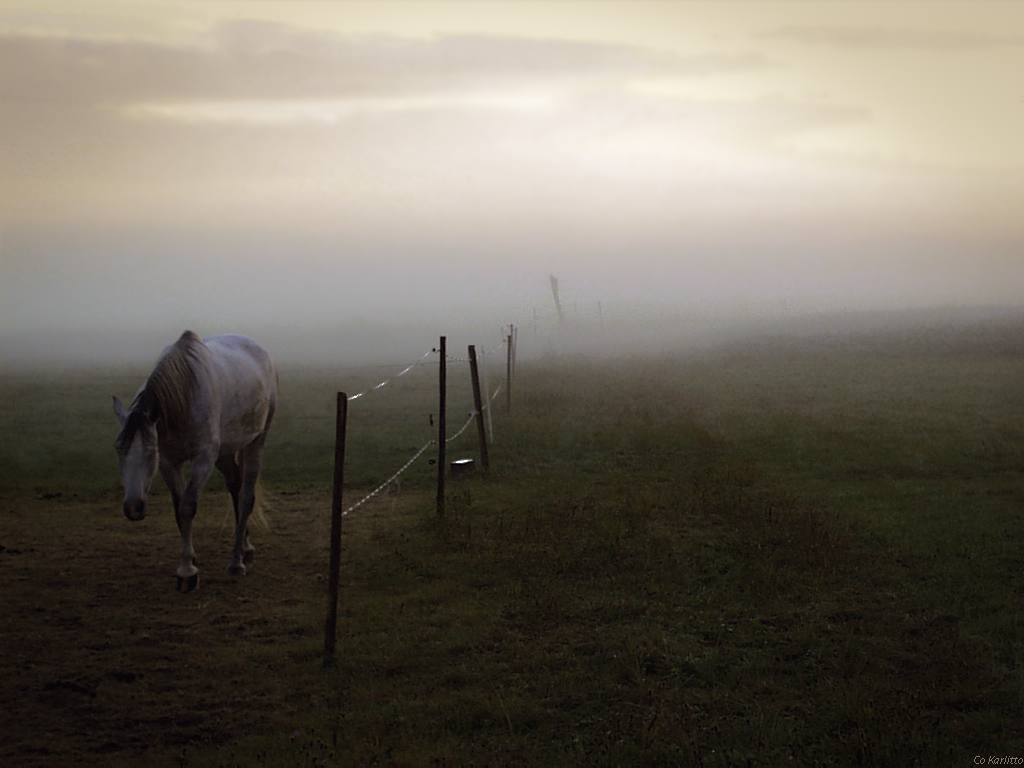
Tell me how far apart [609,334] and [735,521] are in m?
55.1

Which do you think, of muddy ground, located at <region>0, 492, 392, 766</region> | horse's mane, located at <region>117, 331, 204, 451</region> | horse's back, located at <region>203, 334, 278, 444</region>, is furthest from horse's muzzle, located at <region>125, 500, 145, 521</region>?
horse's back, located at <region>203, 334, 278, 444</region>

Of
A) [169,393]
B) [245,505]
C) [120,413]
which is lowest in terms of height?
[245,505]

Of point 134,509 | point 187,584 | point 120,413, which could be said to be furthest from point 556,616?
point 120,413

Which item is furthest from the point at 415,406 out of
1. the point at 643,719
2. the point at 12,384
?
the point at 12,384

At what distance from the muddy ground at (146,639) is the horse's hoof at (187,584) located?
0.08 m

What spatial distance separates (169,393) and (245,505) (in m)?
1.58

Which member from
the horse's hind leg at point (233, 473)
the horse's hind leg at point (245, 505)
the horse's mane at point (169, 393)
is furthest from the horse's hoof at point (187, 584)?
the horse's mane at point (169, 393)

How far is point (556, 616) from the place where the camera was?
5871mm

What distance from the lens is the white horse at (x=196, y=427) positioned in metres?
6.30

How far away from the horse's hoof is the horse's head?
0.82 m

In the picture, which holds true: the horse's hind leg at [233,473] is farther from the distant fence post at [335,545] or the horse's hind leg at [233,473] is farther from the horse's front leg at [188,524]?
the distant fence post at [335,545]

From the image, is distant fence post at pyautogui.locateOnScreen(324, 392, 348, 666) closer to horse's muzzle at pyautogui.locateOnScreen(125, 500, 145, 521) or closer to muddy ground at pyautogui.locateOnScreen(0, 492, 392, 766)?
muddy ground at pyautogui.locateOnScreen(0, 492, 392, 766)

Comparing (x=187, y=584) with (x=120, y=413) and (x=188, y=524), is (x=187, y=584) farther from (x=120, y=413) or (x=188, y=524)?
(x=120, y=413)

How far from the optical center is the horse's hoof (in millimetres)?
6734
